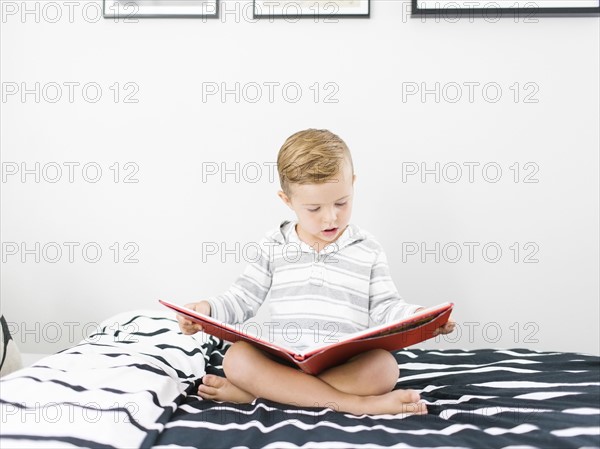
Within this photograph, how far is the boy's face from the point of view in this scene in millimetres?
1186

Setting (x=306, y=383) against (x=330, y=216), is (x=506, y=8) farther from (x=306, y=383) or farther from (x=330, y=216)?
(x=306, y=383)

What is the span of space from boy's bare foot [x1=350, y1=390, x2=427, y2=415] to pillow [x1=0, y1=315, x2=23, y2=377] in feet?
2.43

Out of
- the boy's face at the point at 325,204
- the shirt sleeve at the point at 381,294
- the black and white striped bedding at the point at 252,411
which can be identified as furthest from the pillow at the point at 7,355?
the shirt sleeve at the point at 381,294

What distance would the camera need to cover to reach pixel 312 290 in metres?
1.27

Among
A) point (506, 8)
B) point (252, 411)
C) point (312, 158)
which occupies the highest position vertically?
point (506, 8)

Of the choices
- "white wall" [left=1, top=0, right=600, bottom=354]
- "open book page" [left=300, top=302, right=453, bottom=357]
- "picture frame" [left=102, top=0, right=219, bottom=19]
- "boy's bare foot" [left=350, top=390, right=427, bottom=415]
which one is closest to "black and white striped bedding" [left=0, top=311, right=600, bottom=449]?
"boy's bare foot" [left=350, top=390, right=427, bottom=415]

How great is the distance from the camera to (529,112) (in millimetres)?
1651

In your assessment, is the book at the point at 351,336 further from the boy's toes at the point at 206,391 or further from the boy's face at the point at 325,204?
the boy's face at the point at 325,204

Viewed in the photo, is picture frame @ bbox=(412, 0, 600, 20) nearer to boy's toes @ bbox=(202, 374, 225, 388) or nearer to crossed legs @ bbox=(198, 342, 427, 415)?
crossed legs @ bbox=(198, 342, 427, 415)

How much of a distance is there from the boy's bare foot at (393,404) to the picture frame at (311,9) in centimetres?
108

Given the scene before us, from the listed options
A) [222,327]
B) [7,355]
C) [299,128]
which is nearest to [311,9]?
[299,128]

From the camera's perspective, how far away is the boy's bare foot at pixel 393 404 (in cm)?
100

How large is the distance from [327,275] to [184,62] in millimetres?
813

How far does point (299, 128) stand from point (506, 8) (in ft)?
2.16
